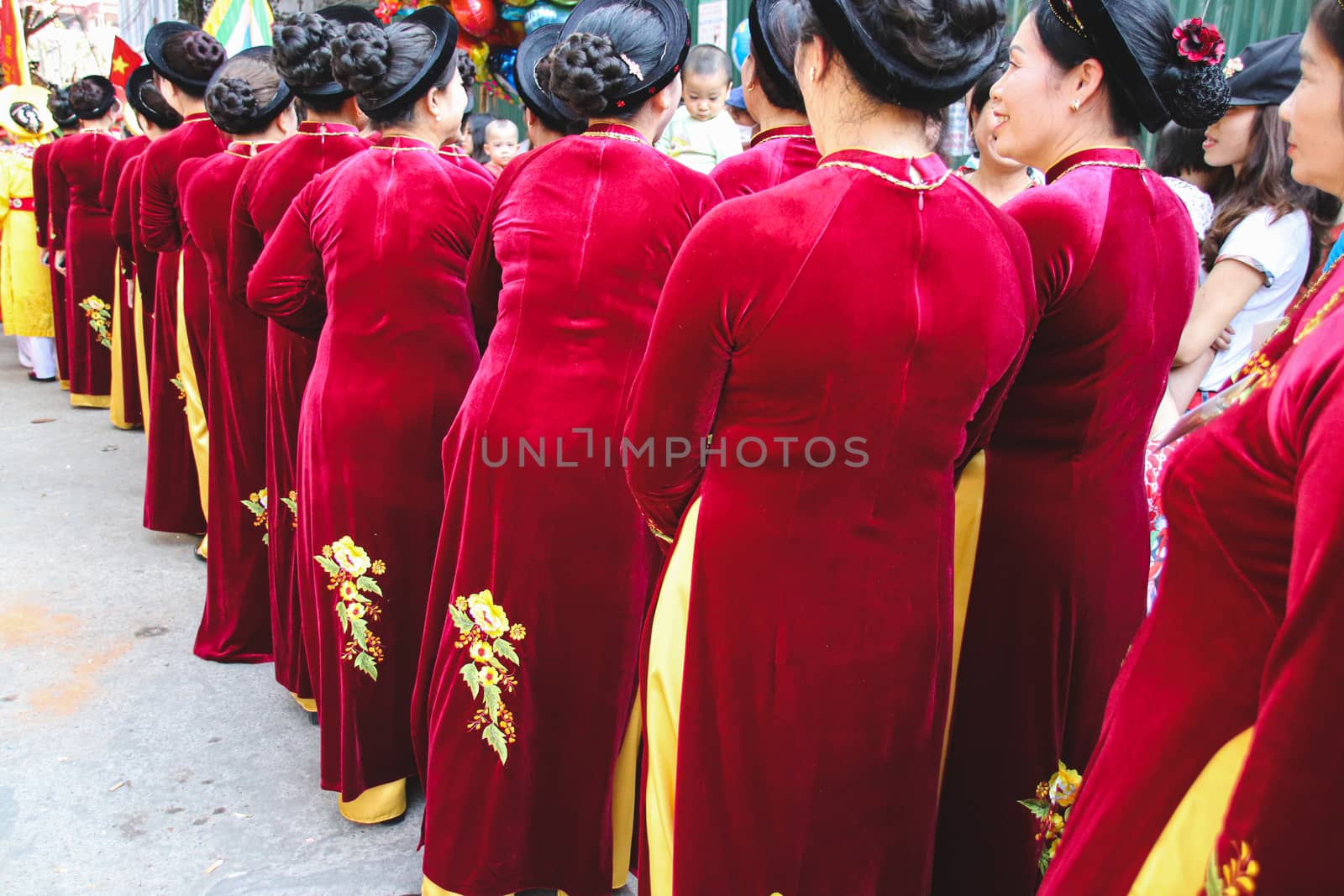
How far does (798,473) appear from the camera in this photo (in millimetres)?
1296

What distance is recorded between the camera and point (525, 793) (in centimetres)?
198

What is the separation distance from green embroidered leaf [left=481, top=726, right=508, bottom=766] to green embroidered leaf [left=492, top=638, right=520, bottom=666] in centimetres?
13

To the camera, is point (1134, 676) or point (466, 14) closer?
point (1134, 676)

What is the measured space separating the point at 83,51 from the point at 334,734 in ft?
29.2

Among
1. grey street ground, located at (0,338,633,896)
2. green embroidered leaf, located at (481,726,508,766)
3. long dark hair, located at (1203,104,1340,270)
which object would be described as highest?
long dark hair, located at (1203,104,1340,270)

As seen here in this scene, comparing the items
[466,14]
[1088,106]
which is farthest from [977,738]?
[466,14]

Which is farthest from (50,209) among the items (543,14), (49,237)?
(543,14)

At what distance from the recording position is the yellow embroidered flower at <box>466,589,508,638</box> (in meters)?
1.94

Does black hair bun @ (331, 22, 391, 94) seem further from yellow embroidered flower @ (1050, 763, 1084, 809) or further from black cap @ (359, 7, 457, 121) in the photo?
yellow embroidered flower @ (1050, 763, 1084, 809)

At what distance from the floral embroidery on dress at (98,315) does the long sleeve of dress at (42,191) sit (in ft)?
1.99

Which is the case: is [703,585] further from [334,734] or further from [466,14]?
[466,14]

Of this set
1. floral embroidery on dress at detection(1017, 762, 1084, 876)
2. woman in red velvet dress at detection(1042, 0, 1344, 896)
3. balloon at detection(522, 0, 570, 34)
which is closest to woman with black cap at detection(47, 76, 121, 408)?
balloon at detection(522, 0, 570, 34)

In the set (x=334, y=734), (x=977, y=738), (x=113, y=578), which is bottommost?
(x=113, y=578)

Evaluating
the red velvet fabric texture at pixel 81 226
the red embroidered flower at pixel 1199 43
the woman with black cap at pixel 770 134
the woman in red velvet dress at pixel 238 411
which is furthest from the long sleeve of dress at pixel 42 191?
the red embroidered flower at pixel 1199 43
